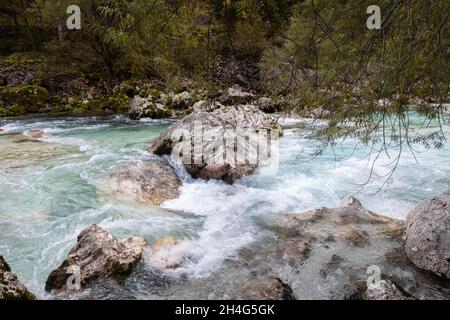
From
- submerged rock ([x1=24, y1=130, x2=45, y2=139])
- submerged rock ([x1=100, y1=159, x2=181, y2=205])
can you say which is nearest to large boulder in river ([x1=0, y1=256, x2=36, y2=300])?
submerged rock ([x1=100, y1=159, x2=181, y2=205])

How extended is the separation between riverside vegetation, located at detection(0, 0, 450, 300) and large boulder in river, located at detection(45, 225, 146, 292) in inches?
0.6

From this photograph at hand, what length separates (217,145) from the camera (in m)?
8.34

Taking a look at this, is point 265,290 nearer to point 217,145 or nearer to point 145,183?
point 145,183

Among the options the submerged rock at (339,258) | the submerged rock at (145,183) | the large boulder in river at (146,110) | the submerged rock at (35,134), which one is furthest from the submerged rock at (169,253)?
the large boulder in river at (146,110)

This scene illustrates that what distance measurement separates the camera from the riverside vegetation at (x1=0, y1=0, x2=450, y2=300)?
10.9 ft

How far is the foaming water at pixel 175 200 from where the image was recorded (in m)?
4.87

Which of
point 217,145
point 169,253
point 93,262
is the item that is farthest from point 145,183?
point 93,262

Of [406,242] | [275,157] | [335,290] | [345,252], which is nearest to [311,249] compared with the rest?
[345,252]

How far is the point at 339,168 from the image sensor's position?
344 inches

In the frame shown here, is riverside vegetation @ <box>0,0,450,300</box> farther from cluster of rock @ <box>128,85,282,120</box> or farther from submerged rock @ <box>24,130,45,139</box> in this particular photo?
cluster of rock @ <box>128,85,282,120</box>

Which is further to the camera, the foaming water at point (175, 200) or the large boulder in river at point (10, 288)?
the foaming water at point (175, 200)

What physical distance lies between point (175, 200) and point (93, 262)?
287cm

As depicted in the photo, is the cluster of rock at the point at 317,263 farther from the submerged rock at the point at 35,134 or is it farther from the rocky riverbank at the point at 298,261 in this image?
the submerged rock at the point at 35,134

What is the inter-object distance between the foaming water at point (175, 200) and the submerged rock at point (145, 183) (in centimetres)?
25
